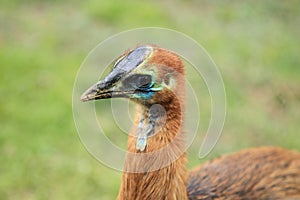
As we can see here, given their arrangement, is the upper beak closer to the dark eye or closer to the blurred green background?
the dark eye

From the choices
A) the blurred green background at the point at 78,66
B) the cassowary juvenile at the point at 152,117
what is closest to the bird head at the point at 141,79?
the cassowary juvenile at the point at 152,117

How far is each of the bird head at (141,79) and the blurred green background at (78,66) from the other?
3286 mm

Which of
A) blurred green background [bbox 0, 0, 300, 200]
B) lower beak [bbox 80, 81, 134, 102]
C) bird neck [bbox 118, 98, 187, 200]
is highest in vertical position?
blurred green background [bbox 0, 0, 300, 200]

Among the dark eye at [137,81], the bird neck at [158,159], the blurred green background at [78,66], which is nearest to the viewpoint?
the dark eye at [137,81]

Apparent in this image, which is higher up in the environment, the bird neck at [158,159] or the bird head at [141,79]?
the bird head at [141,79]

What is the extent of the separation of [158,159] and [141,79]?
560 millimetres

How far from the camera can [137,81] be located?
12.4 ft

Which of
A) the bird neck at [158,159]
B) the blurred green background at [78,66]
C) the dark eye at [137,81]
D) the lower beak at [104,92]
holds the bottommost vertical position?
the bird neck at [158,159]

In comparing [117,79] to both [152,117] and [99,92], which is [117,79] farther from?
[152,117]

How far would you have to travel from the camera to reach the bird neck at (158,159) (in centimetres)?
392

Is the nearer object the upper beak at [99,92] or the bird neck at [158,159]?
the upper beak at [99,92]

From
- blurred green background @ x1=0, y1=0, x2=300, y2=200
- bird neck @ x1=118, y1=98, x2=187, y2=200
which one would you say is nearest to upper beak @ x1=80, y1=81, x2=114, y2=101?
bird neck @ x1=118, y1=98, x2=187, y2=200

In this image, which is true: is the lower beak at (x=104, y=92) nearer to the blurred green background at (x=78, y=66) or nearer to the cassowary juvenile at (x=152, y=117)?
the cassowary juvenile at (x=152, y=117)

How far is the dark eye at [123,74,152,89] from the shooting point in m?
3.78
